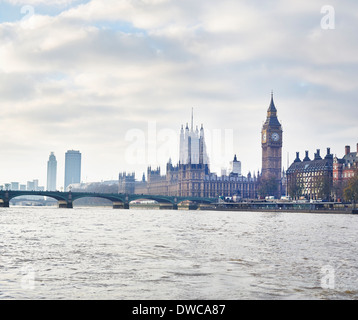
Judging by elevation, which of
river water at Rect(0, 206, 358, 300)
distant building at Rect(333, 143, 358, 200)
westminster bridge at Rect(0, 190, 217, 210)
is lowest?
river water at Rect(0, 206, 358, 300)

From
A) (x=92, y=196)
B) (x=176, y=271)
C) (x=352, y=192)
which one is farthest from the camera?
(x=92, y=196)

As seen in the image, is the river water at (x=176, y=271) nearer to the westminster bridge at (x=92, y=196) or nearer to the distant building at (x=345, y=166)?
the westminster bridge at (x=92, y=196)

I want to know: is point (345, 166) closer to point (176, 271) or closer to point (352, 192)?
point (352, 192)

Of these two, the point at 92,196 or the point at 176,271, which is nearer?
the point at 176,271

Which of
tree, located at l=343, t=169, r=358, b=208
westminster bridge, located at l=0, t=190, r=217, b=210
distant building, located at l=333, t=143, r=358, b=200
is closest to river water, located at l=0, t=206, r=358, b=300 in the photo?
tree, located at l=343, t=169, r=358, b=208

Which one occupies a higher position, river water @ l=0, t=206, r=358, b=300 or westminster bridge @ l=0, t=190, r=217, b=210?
westminster bridge @ l=0, t=190, r=217, b=210

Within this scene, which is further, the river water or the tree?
the tree

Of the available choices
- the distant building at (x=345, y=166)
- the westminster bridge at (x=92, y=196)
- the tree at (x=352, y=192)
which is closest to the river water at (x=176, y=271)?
the tree at (x=352, y=192)

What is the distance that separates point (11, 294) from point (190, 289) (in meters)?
5.29

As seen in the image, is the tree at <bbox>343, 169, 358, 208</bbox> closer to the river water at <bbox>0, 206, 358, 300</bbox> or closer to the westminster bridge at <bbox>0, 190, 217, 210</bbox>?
the westminster bridge at <bbox>0, 190, 217, 210</bbox>

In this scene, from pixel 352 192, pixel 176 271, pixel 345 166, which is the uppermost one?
pixel 345 166

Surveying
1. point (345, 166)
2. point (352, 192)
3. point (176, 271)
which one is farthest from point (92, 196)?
point (176, 271)

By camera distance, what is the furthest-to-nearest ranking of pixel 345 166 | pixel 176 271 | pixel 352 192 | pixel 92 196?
pixel 345 166 → pixel 92 196 → pixel 352 192 → pixel 176 271
